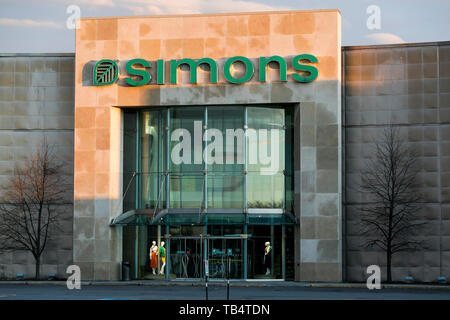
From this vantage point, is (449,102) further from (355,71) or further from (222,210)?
(222,210)

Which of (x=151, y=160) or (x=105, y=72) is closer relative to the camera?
(x=105, y=72)

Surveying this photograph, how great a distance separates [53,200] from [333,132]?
15.8 m

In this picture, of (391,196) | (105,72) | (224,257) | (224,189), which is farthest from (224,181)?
(391,196)

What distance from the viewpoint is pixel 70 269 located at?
4562 centimetres

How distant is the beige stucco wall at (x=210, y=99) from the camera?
43544 millimetres

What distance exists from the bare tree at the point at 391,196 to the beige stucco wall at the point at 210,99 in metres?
2.48

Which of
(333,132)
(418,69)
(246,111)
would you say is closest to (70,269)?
(246,111)

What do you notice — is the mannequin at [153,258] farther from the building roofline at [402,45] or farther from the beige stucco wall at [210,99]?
the building roofline at [402,45]

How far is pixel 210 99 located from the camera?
146 feet

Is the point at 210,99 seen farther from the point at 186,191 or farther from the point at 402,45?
the point at 402,45
